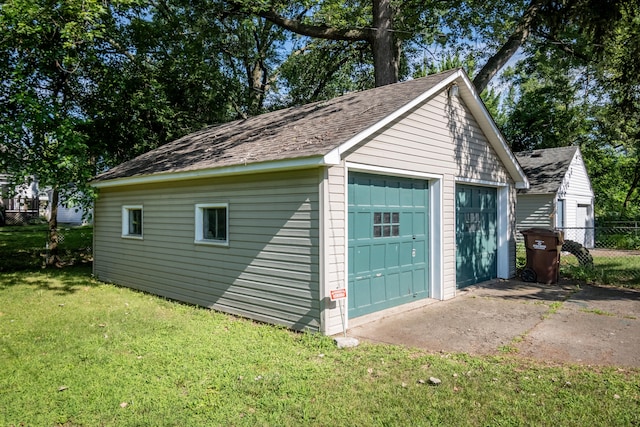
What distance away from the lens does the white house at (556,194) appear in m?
16.7

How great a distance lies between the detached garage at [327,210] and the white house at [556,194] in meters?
7.32

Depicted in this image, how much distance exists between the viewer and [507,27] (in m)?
14.5

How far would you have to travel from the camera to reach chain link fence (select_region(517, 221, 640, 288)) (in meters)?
9.95

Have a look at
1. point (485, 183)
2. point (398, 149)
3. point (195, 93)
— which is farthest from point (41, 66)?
point (485, 183)

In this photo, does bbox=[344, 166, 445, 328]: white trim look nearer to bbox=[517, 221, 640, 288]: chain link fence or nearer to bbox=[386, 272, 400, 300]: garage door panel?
bbox=[386, 272, 400, 300]: garage door panel

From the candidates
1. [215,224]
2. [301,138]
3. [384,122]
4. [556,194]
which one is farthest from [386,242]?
[556,194]

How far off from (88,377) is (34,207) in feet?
95.7

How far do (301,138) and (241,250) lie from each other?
2085 mm

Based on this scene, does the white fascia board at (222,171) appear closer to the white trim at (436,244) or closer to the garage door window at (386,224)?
the garage door window at (386,224)

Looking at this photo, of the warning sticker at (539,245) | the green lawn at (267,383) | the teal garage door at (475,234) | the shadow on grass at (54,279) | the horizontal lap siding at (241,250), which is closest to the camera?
the green lawn at (267,383)

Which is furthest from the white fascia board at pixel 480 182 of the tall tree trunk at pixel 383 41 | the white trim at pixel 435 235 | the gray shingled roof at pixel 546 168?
the gray shingled roof at pixel 546 168

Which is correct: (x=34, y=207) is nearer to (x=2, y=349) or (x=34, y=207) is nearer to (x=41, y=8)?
(x=41, y=8)

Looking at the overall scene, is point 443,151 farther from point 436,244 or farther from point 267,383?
point 267,383

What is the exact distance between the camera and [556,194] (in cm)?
1652
